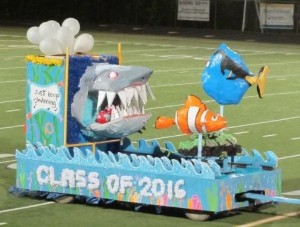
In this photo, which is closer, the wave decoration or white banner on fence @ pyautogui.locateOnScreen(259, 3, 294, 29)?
the wave decoration

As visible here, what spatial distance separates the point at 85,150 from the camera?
1168 cm

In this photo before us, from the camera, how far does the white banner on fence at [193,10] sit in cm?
4488

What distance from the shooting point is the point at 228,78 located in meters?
10.8

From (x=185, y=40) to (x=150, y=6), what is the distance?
9560mm

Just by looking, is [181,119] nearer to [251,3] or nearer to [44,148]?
[44,148]

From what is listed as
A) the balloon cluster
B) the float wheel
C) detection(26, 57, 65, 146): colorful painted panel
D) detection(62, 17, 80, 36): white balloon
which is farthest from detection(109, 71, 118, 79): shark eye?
the float wheel

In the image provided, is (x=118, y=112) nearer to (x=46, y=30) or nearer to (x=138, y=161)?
(x=138, y=161)

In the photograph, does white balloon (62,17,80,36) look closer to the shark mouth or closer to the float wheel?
the shark mouth

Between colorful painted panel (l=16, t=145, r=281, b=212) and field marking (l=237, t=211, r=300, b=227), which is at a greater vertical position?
colorful painted panel (l=16, t=145, r=281, b=212)

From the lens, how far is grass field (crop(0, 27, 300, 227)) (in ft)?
35.2

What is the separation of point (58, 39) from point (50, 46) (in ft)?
0.63

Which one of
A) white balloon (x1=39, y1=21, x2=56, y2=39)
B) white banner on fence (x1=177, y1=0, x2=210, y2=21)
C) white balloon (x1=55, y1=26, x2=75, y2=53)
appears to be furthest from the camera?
white banner on fence (x1=177, y1=0, x2=210, y2=21)

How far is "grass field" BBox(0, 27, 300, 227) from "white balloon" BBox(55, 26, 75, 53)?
63.5 inches

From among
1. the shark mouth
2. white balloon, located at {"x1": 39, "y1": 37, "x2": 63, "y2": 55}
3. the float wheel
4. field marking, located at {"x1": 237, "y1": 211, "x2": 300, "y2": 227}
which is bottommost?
field marking, located at {"x1": 237, "y1": 211, "x2": 300, "y2": 227}
